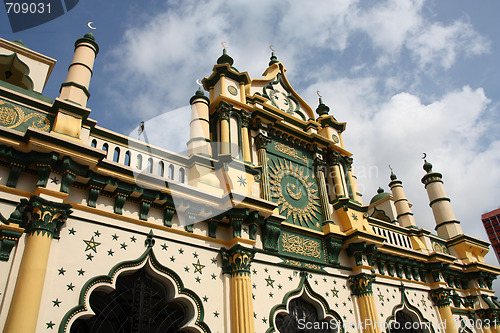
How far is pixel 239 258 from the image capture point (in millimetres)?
8273

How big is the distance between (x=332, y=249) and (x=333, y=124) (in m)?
4.48

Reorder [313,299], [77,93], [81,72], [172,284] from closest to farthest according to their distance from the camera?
1. [172,284]
2. [77,93]
3. [81,72]
4. [313,299]

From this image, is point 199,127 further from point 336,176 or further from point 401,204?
point 401,204

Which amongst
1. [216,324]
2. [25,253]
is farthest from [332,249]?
[25,253]

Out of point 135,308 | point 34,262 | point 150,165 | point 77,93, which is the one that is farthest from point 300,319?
point 77,93

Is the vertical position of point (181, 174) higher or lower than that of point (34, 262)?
higher

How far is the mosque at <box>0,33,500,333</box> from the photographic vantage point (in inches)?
255

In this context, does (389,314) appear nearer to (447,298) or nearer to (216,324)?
(447,298)

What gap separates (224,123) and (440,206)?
10.1 meters

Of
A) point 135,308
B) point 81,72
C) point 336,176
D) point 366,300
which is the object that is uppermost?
point 81,72

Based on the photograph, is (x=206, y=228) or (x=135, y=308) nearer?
(x=135, y=308)

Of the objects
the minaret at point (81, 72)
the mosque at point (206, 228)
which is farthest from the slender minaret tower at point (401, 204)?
the minaret at point (81, 72)

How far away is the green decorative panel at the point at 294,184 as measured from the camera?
34.4 ft

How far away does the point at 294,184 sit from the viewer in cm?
1114
